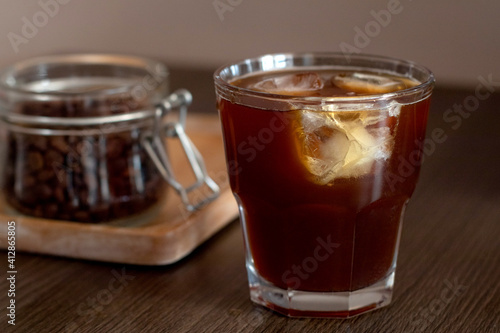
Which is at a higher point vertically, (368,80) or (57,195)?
(368,80)

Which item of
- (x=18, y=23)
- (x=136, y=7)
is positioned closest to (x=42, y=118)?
(x=136, y=7)

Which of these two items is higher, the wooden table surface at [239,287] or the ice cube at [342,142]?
the ice cube at [342,142]

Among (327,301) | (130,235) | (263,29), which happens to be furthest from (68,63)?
(263,29)

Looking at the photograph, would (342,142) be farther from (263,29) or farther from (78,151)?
(263,29)

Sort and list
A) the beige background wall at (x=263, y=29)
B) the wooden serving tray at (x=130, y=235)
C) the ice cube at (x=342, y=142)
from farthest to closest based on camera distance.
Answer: the beige background wall at (x=263, y=29) < the wooden serving tray at (x=130, y=235) < the ice cube at (x=342, y=142)

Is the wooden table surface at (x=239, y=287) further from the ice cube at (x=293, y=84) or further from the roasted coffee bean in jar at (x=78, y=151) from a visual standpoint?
the ice cube at (x=293, y=84)

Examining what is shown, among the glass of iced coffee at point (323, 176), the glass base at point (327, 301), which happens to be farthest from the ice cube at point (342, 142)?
the glass base at point (327, 301)

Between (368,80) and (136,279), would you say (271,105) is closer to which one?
(368,80)
